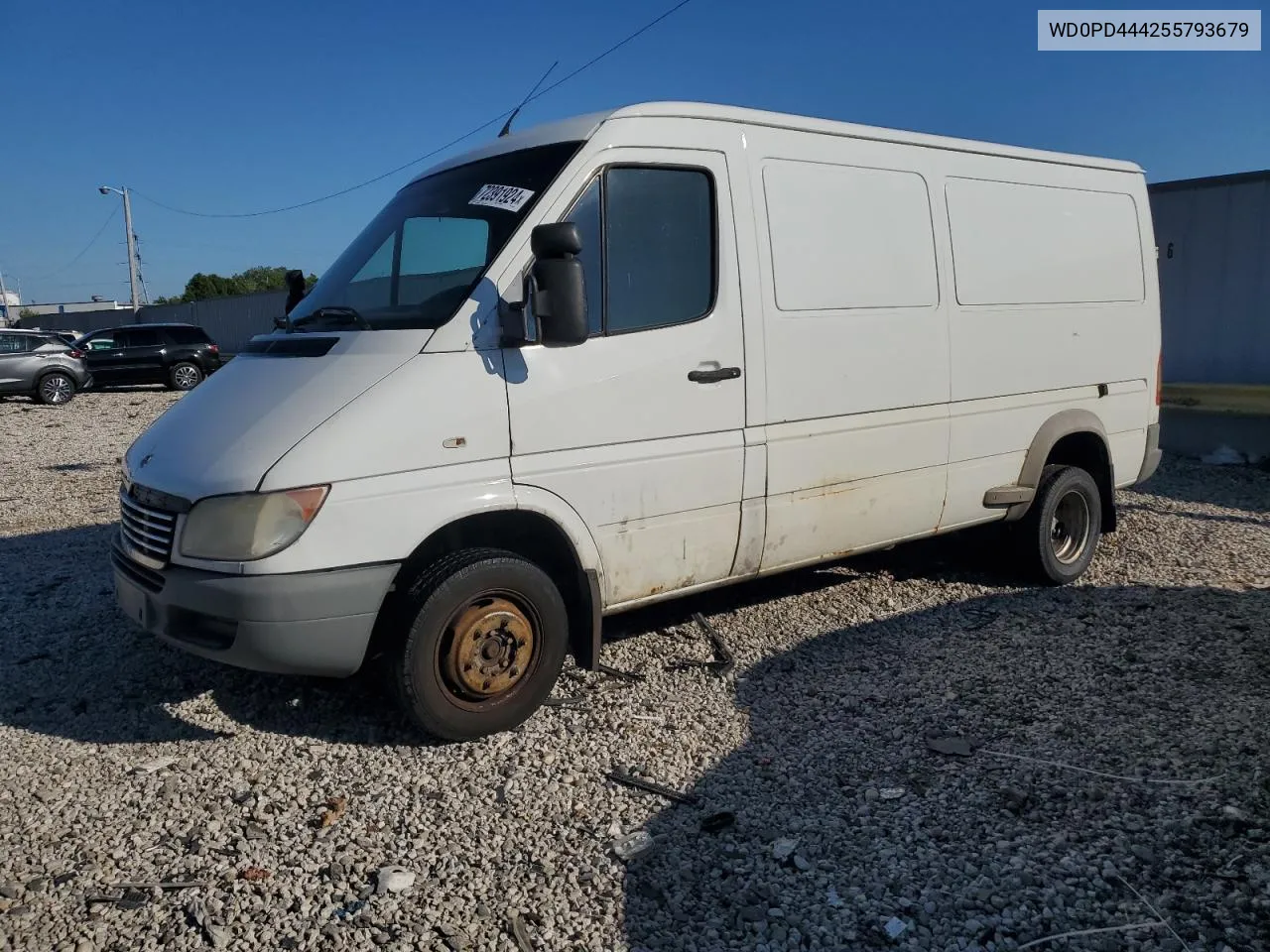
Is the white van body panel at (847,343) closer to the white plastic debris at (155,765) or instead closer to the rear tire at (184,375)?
the white plastic debris at (155,765)

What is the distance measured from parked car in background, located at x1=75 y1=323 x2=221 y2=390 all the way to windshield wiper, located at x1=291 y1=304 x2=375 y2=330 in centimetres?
1940

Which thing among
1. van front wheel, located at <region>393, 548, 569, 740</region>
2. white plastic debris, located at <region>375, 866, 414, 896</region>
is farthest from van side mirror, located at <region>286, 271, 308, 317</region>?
white plastic debris, located at <region>375, 866, 414, 896</region>

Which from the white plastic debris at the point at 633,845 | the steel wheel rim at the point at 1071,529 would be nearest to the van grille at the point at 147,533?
the white plastic debris at the point at 633,845

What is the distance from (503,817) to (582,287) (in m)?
2.04

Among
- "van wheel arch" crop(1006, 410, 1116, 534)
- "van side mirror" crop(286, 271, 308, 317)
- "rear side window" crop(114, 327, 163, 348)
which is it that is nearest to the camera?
"van side mirror" crop(286, 271, 308, 317)

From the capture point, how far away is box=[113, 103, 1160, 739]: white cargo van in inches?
144

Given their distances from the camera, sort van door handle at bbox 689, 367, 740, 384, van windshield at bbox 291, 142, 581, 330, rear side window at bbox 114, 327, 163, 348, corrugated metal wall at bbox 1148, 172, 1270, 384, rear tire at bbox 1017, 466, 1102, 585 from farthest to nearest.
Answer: rear side window at bbox 114, 327, 163, 348 → corrugated metal wall at bbox 1148, 172, 1270, 384 → rear tire at bbox 1017, 466, 1102, 585 → van door handle at bbox 689, 367, 740, 384 → van windshield at bbox 291, 142, 581, 330

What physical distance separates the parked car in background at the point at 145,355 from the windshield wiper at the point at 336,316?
764 inches

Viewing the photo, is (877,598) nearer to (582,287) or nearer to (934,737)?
(934,737)

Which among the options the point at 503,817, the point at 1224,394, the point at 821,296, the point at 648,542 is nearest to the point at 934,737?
the point at 648,542

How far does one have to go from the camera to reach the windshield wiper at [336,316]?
13.8ft

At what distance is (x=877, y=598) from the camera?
5953 mm

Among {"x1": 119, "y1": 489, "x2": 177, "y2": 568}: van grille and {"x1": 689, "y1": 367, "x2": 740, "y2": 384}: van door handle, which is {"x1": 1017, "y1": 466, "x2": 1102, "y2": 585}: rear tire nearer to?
{"x1": 689, "y1": 367, "x2": 740, "y2": 384}: van door handle

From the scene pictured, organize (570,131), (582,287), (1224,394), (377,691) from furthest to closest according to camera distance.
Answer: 1. (1224,394)
2. (377,691)
3. (570,131)
4. (582,287)
